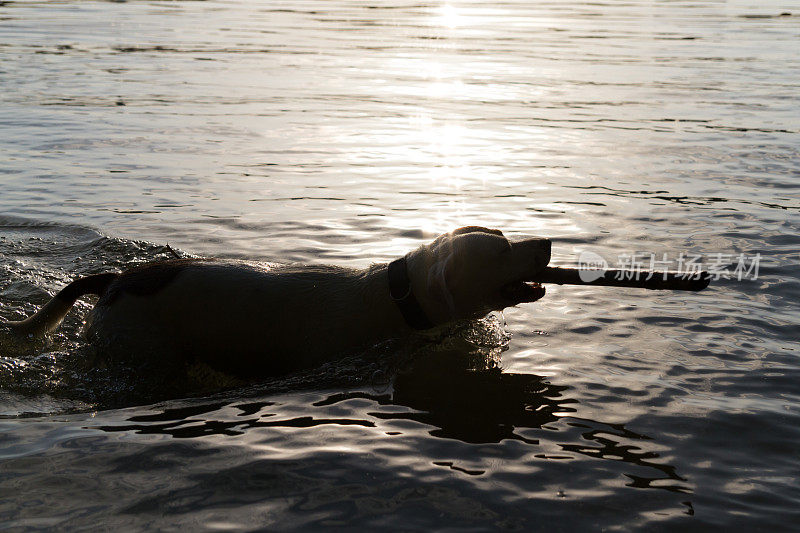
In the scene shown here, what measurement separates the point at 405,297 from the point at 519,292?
2.68ft

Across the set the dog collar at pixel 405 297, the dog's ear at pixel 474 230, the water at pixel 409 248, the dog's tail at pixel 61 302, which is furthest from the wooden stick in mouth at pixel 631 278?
the dog's tail at pixel 61 302

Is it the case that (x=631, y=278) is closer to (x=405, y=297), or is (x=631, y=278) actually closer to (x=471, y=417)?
(x=471, y=417)

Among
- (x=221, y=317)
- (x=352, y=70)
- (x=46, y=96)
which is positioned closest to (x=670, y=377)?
(x=221, y=317)

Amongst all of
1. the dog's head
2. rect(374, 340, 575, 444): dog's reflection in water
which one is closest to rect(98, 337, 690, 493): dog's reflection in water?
rect(374, 340, 575, 444): dog's reflection in water

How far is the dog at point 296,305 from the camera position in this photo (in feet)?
20.7

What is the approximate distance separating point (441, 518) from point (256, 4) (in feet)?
144

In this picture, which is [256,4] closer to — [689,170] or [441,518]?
[689,170]

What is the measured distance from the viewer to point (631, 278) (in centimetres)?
601

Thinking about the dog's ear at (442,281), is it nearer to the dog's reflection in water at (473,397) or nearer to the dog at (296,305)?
the dog at (296,305)

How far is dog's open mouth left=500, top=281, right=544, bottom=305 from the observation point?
637 cm

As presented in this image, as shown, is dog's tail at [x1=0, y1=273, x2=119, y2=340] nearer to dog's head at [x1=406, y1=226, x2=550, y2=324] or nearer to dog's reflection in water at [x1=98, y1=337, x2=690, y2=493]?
dog's reflection in water at [x1=98, y1=337, x2=690, y2=493]

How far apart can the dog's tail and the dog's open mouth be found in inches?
115

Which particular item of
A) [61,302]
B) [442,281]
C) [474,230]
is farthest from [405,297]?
[61,302]

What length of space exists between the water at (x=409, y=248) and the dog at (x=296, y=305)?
0.25 meters
